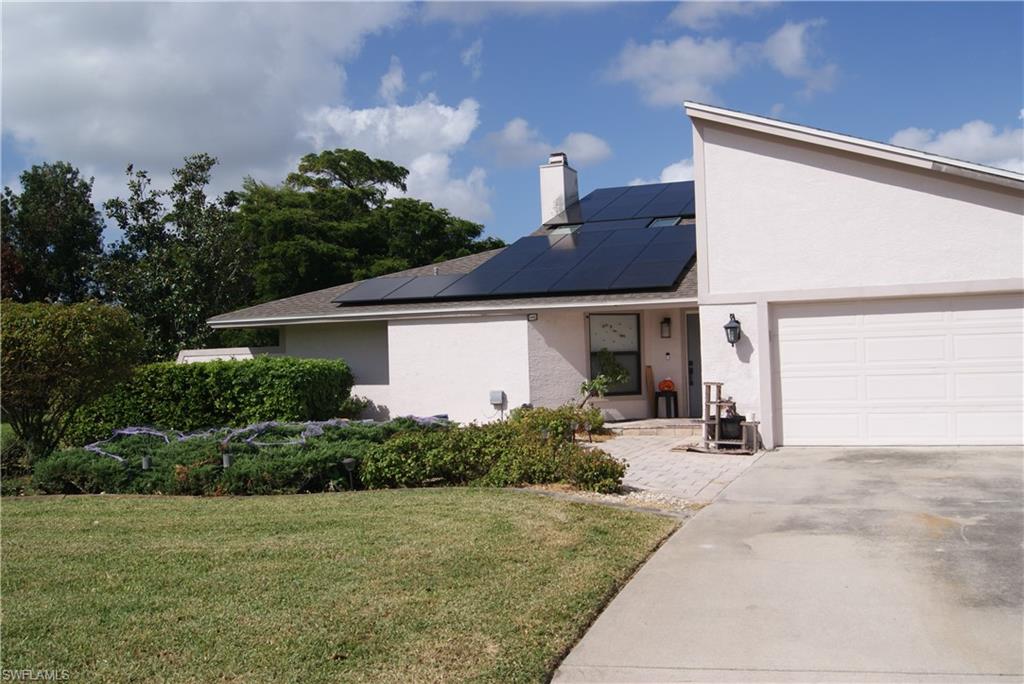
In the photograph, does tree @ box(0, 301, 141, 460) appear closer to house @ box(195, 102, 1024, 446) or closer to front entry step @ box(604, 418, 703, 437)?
house @ box(195, 102, 1024, 446)

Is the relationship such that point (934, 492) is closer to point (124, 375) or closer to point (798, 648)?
point (798, 648)

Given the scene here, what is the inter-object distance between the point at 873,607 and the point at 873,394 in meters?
7.57

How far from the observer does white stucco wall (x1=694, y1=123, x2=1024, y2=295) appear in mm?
11516

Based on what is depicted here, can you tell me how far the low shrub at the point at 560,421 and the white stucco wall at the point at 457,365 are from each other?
1022 millimetres

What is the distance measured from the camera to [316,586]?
5727mm

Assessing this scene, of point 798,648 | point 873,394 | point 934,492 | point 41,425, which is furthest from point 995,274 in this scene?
point 41,425

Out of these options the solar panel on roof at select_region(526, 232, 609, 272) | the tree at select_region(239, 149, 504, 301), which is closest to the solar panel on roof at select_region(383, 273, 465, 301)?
the solar panel on roof at select_region(526, 232, 609, 272)

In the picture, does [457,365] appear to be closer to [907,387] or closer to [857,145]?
[907,387]

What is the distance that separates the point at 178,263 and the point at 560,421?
2075 centimetres

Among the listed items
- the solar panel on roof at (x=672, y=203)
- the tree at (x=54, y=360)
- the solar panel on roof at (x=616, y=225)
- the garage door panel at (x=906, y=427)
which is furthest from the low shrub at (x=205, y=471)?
the solar panel on roof at (x=672, y=203)

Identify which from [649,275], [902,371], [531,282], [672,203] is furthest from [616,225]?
[902,371]

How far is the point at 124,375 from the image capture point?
39.6ft

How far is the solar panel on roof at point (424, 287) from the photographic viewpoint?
55.8 feet

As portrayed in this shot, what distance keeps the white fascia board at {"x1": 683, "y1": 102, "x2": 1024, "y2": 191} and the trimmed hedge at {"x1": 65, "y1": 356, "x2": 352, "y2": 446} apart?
8.42 metres
